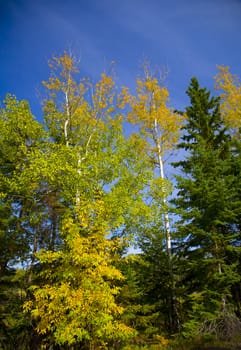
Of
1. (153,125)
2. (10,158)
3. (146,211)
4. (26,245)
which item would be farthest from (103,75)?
(26,245)

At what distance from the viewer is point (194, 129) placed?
13570 mm

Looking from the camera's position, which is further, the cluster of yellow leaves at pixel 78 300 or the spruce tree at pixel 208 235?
the spruce tree at pixel 208 235

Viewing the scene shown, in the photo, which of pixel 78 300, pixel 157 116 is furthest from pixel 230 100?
pixel 78 300

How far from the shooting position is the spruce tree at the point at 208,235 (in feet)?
31.1

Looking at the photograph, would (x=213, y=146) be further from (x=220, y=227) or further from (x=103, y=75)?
(x=103, y=75)

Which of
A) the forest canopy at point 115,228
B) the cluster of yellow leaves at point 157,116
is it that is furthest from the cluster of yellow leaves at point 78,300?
the cluster of yellow leaves at point 157,116

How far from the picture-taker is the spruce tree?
31.1 feet

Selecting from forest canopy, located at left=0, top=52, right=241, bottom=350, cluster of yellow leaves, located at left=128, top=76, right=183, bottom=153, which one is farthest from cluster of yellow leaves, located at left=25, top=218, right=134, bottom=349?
cluster of yellow leaves, located at left=128, top=76, right=183, bottom=153

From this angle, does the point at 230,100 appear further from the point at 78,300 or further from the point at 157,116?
the point at 78,300

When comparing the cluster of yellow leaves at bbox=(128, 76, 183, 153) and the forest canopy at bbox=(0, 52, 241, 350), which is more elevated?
the cluster of yellow leaves at bbox=(128, 76, 183, 153)

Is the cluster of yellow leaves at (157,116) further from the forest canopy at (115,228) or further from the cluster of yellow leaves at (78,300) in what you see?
the cluster of yellow leaves at (78,300)

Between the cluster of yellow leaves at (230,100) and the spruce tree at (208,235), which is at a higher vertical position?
the cluster of yellow leaves at (230,100)

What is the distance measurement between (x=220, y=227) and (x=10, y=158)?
10484mm

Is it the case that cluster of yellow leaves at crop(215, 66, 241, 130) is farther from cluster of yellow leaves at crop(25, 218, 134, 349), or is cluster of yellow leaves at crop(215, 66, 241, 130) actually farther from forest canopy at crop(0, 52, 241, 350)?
cluster of yellow leaves at crop(25, 218, 134, 349)
